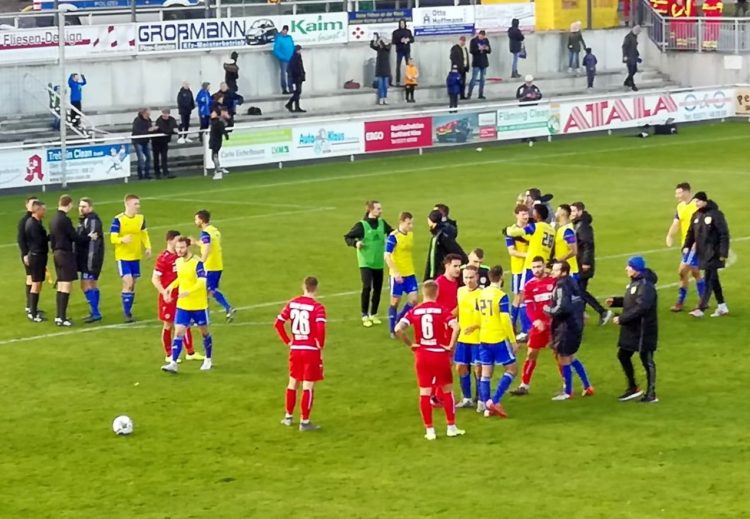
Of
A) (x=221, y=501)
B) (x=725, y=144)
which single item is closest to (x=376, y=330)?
(x=221, y=501)

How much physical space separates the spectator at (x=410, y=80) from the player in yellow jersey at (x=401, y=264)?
30652 mm

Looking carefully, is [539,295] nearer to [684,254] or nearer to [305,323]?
[305,323]

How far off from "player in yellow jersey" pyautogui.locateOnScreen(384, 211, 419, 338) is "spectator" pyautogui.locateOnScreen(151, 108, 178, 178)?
2096 centimetres

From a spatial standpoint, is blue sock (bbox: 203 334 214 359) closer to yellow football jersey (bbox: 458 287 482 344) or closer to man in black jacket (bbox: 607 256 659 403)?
yellow football jersey (bbox: 458 287 482 344)

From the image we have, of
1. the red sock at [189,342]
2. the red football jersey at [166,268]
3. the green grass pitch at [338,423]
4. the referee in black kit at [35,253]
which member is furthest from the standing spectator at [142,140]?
the red football jersey at [166,268]

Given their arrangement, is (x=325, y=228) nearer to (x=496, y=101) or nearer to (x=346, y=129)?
(x=346, y=129)

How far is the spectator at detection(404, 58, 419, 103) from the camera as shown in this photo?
2144 inches

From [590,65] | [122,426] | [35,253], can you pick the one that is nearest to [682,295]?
[122,426]

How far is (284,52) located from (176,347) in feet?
104

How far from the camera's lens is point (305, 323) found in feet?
61.3

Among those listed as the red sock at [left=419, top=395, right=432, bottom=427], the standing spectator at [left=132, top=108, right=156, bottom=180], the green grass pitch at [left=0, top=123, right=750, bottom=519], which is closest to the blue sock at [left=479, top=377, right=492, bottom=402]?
the green grass pitch at [left=0, top=123, right=750, bottom=519]

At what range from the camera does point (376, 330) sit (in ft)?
83.2

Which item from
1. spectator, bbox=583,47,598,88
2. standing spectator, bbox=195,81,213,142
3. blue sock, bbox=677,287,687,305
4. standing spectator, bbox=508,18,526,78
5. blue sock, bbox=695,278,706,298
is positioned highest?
standing spectator, bbox=508,18,526,78

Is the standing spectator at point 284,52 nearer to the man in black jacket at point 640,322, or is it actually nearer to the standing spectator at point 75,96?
the standing spectator at point 75,96
